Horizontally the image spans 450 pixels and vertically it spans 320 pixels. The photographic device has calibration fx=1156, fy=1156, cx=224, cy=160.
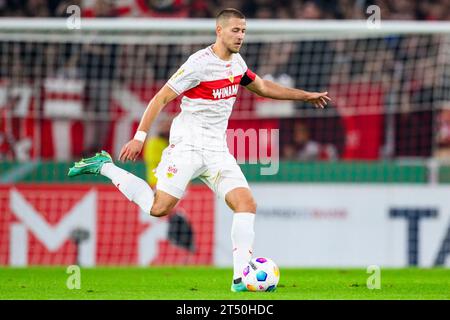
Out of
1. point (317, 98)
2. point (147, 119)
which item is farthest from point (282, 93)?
point (147, 119)

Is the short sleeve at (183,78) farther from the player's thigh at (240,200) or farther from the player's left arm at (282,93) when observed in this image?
the player's thigh at (240,200)

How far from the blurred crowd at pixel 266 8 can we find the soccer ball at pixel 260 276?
9612mm

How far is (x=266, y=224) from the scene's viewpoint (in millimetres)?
14312

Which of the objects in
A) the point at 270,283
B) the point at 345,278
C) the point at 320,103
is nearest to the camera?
the point at 270,283

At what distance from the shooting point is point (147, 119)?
8.98 meters

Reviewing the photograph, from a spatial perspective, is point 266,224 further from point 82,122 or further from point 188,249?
point 82,122

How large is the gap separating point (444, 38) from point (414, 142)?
1523 millimetres

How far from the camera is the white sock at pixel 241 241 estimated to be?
8.80 meters

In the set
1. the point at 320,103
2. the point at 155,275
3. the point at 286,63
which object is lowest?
the point at 155,275

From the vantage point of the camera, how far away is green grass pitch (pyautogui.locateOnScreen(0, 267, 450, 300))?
8.36 m

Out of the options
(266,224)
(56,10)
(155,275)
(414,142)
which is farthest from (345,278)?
(56,10)

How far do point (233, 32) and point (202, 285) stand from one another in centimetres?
213
